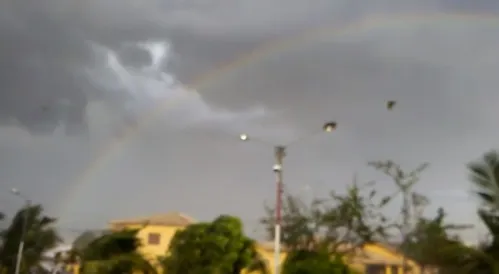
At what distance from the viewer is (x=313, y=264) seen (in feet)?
58.4

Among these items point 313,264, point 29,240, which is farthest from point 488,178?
point 29,240

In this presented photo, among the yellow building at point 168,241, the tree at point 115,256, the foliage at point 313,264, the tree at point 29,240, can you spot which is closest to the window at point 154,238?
the yellow building at point 168,241

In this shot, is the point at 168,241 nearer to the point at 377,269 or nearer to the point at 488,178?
the point at 377,269

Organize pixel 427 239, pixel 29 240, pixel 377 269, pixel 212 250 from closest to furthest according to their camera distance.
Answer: pixel 212 250, pixel 427 239, pixel 29 240, pixel 377 269

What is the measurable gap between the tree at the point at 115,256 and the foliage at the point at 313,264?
194 inches

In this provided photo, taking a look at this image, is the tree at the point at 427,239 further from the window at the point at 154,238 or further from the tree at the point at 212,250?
the window at the point at 154,238

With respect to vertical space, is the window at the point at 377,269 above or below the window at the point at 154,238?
below

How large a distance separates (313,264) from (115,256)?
7.05 metres

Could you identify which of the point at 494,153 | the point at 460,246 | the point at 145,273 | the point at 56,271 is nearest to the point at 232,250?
the point at 145,273

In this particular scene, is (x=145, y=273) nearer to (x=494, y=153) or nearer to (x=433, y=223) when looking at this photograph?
(x=494, y=153)

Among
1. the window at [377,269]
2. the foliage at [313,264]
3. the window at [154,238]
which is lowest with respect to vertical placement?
the foliage at [313,264]

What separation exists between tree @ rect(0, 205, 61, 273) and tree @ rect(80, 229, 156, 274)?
24738mm

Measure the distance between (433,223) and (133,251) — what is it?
2200cm

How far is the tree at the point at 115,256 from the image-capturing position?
796 inches
